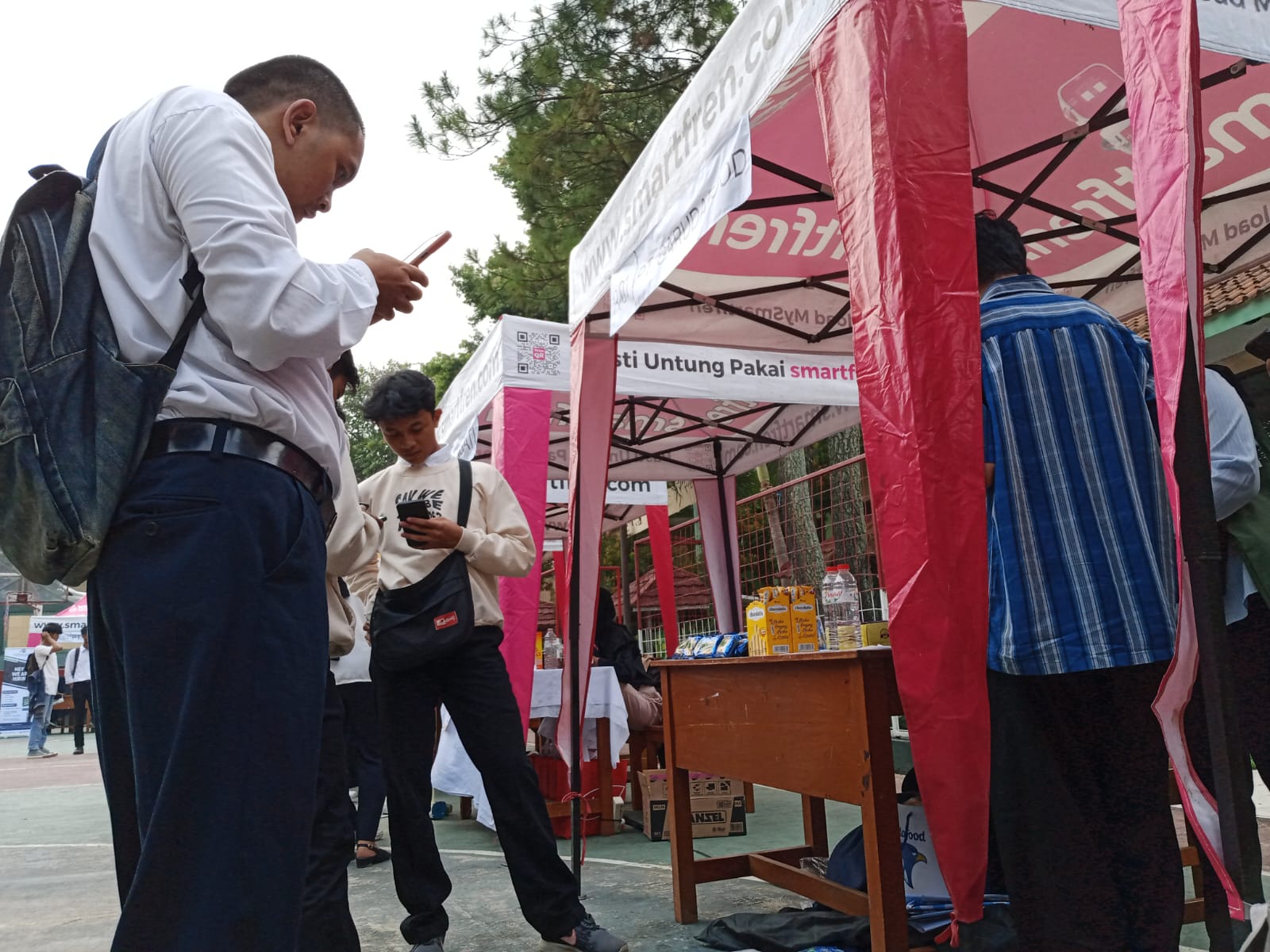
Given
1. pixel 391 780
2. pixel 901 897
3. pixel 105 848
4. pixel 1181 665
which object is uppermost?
pixel 1181 665

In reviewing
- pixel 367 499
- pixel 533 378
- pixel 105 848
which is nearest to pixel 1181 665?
pixel 367 499

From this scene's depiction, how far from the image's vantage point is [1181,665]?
1.60 metres

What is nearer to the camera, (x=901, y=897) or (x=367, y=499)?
(x=901, y=897)

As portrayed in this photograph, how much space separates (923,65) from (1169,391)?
3.35 feet

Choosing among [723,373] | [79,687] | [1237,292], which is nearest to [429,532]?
[723,373]

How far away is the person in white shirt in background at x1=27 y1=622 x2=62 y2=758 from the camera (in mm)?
15789

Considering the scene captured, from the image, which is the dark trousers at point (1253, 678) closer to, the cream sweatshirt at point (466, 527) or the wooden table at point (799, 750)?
the wooden table at point (799, 750)

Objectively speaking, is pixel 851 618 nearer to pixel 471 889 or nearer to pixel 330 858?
pixel 330 858

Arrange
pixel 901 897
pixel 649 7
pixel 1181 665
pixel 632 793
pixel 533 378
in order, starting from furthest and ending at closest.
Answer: pixel 649 7, pixel 632 793, pixel 533 378, pixel 901 897, pixel 1181 665

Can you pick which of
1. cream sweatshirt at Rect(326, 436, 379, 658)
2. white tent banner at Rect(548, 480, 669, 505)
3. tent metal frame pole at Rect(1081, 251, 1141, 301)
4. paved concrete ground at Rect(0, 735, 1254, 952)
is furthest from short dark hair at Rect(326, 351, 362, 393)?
white tent banner at Rect(548, 480, 669, 505)

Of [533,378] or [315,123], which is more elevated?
[533,378]

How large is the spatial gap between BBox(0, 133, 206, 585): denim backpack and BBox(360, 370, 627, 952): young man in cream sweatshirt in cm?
198

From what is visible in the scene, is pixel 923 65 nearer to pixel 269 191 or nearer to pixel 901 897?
pixel 269 191

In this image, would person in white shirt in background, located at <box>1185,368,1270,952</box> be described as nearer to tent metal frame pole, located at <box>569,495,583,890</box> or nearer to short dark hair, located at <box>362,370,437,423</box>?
tent metal frame pole, located at <box>569,495,583,890</box>
